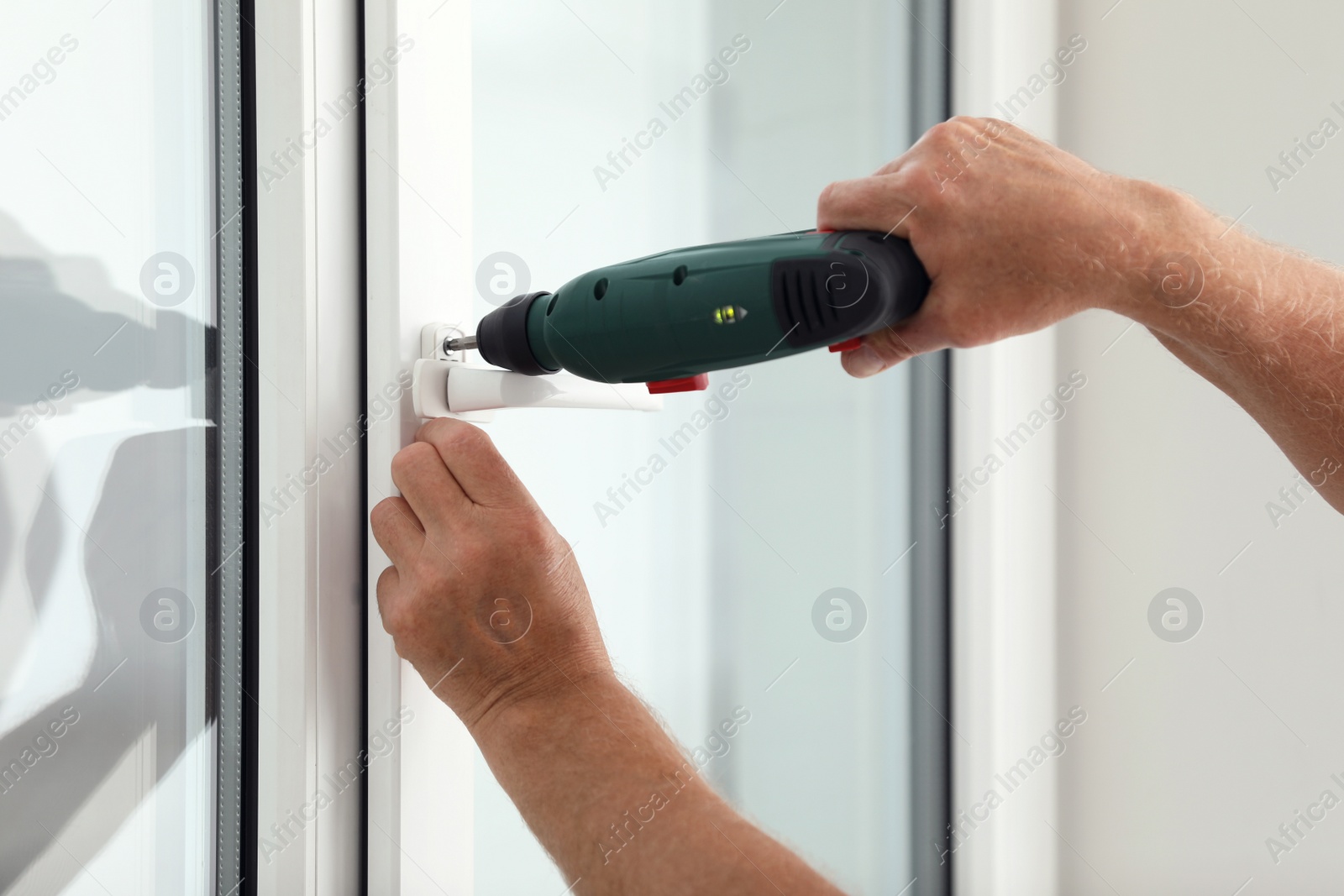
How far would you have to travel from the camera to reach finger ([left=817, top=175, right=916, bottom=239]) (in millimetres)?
417

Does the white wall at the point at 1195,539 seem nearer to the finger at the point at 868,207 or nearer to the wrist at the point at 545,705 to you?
the finger at the point at 868,207

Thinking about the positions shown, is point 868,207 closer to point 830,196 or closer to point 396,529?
point 830,196

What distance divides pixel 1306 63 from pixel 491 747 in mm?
974

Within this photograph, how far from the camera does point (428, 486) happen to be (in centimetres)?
42

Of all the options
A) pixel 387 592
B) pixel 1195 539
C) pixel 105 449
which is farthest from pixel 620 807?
pixel 1195 539

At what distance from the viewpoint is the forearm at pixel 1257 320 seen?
1.52 feet

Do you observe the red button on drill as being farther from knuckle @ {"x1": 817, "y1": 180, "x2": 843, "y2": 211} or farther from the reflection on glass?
the reflection on glass

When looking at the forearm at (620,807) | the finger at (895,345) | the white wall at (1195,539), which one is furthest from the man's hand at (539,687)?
the white wall at (1195,539)

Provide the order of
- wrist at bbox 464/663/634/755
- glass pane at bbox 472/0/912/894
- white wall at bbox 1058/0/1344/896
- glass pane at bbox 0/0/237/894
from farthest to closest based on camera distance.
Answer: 1. white wall at bbox 1058/0/1344/896
2. glass pane at bbox 472/0/912/894
3. wrist at bbox 464/663/634/755
4. glass pane at bbox 0/0/237/894

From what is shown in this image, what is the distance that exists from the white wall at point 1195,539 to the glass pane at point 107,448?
0.95 m

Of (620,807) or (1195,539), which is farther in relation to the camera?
(1195,539)

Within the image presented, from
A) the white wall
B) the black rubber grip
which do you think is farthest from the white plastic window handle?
the white wall

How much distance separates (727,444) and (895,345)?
1.19 feet

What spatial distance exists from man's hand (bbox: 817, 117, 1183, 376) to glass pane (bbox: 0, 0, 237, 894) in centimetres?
34
